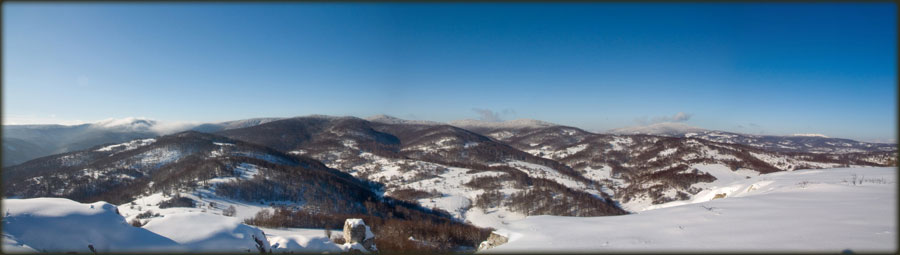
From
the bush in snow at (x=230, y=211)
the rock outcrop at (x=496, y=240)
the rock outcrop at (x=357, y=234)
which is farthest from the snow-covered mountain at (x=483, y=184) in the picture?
the rock outcrop at (x=496, y=240)

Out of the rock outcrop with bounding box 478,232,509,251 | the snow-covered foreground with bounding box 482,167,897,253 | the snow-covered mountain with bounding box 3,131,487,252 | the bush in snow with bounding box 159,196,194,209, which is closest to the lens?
the snow-covered foreground with bounding box 482,167,897,253

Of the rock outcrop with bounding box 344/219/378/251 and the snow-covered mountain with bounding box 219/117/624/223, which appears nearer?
the rock outcrop with bounding box 344/219/378/251

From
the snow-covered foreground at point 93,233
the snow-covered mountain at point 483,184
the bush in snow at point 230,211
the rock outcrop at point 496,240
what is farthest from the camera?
the snow-covered mountain at point 483,184

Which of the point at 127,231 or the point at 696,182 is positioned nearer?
the point at 127,231

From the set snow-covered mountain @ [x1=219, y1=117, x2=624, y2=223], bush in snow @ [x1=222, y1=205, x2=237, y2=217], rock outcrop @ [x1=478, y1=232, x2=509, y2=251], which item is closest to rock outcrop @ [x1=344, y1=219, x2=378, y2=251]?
rock outcrop @ [x1=478, y1=232, x2=509, y2=251]

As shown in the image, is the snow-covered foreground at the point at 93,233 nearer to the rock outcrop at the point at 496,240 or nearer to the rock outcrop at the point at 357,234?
the rock outcrop at the point at 357,234

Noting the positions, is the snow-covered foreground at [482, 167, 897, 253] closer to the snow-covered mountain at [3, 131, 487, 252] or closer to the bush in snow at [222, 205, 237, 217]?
the snow-covered mountain at [3, 131, 487, 252]

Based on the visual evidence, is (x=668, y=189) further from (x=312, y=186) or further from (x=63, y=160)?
(x=63, y=160)

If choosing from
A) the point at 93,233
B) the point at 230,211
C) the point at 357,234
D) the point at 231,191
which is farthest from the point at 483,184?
the point at 93,233

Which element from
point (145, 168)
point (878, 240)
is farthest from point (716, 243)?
point (145, 168)
